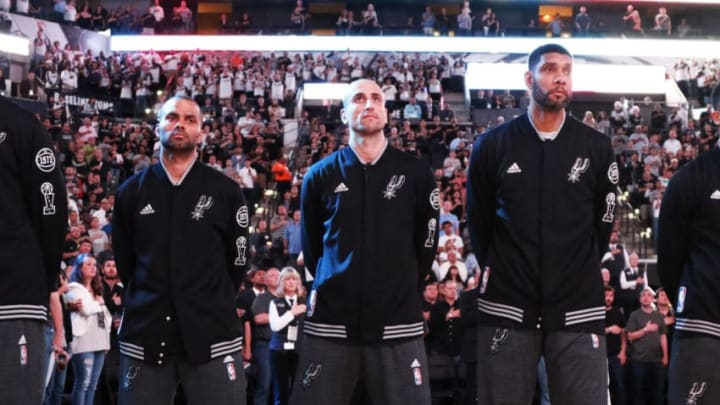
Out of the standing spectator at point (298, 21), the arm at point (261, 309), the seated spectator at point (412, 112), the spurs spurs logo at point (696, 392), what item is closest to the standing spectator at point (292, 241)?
the arm at point (261, 309)

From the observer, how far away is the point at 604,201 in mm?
5898

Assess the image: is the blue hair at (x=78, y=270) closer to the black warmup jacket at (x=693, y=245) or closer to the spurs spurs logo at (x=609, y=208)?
the spurs spurs logo at (x=609, y=208)

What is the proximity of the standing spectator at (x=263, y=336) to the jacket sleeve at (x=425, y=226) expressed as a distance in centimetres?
691

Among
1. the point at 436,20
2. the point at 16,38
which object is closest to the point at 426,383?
the point at 16,38

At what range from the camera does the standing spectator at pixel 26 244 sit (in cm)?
473

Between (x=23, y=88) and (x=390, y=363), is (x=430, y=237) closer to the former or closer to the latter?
(x=390, y=363)

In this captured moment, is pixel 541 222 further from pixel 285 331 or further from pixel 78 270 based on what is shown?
pixel 78 270

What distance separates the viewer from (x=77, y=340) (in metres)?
11.7

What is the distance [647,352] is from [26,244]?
35.8 feet

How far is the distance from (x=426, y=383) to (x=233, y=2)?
40671 millimetres

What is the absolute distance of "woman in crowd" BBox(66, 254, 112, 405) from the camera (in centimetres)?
1162

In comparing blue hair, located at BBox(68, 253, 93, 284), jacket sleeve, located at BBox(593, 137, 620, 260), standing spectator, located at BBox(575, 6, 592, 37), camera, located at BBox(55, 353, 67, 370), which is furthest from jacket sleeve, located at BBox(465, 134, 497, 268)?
standing spectator, located at BBox(575, 6, 592, 37)

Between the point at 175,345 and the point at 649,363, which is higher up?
the point at 175,345

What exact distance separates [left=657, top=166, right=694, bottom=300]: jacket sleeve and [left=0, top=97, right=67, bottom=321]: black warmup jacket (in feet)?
11.0
